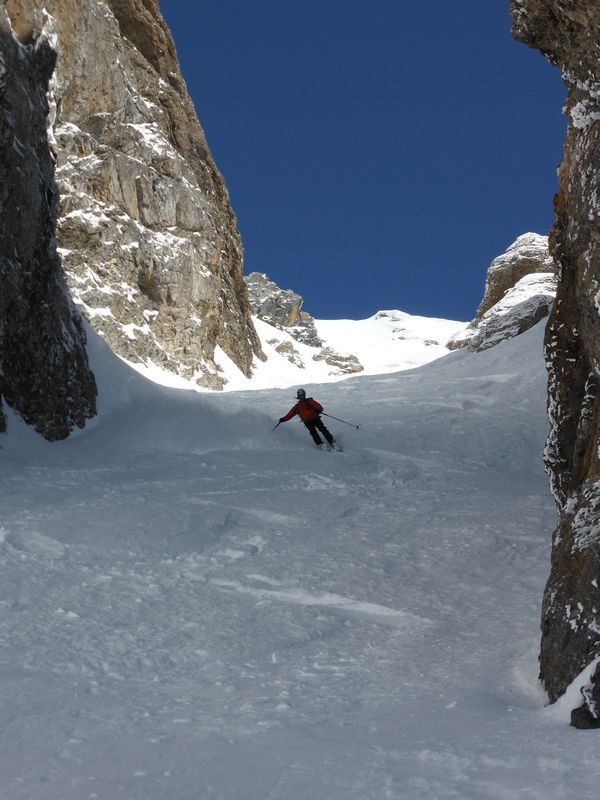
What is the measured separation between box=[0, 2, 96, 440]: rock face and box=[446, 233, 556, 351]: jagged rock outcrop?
17.3 m

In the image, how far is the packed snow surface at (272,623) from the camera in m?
3.83

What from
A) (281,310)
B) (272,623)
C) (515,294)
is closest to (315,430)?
(272,623)

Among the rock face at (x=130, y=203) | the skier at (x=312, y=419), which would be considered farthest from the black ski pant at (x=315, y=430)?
the rock face at (x=130, y=203)

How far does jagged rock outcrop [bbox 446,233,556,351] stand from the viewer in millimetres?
29281

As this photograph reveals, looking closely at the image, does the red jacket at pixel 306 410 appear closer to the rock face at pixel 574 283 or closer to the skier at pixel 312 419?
the skier at pixel 312 419

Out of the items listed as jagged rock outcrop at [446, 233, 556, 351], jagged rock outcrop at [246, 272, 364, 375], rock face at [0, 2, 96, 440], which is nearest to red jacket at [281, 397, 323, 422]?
rock face at [0, 2, 96, 440]

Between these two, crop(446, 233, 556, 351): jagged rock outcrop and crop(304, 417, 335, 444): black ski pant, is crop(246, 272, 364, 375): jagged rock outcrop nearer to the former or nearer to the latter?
crop(446, 233, 556, 351): jagged rock outcrop

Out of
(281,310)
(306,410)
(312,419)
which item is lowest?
(312,419)

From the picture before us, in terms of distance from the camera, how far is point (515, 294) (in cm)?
3409

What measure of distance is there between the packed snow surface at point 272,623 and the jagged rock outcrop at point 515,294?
15.6 m

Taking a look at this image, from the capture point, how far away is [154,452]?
13.7 metres

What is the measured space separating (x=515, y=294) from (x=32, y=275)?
24783 mm

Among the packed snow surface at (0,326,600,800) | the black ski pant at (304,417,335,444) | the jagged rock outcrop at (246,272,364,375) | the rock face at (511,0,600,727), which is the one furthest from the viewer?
the jagged rock outcrop at (246,272,364,375)

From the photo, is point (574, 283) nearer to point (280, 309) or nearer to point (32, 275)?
point (32, 275)
